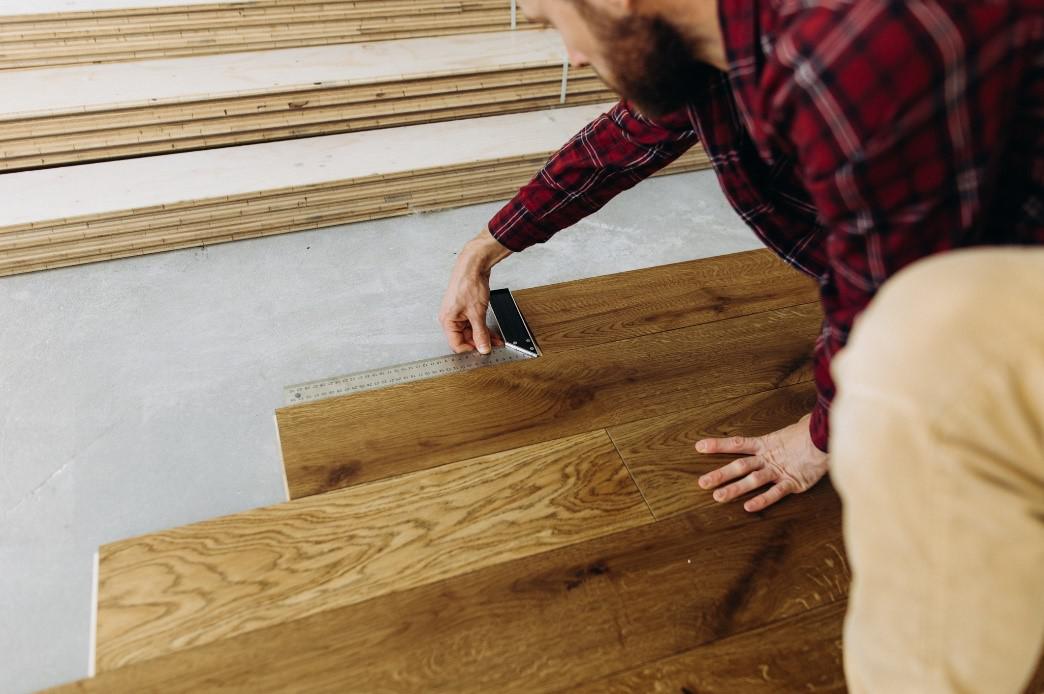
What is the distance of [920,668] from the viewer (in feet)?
2.85

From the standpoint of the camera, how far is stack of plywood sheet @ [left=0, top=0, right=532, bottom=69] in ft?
8.70

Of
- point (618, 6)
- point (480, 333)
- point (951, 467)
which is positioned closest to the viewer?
point (951, 467)

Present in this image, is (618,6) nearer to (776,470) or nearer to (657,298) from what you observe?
(776,470)

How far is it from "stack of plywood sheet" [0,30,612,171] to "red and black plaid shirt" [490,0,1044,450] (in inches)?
75.6

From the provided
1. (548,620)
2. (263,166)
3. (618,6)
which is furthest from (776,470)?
(263,166)

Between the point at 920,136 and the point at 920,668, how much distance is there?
0.61 meters

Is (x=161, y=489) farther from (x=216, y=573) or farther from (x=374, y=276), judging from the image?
(x=374, y=276)

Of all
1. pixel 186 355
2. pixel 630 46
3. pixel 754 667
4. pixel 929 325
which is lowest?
pixel 186 355

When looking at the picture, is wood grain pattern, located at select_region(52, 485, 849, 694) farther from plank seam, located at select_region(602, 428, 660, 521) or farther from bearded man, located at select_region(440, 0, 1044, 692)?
bearded man, located at select_region(440, 0, 1044, 692)

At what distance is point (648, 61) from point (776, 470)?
0.85 m

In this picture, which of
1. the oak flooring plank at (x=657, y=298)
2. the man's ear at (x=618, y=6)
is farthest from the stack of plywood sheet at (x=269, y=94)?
the man's ear at (x=618, y=6)

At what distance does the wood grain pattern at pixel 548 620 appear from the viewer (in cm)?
129

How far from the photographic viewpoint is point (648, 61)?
125 cm

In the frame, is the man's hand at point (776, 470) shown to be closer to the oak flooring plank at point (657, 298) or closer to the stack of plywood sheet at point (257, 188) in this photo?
the oak flooring plank at point (657, 298)
